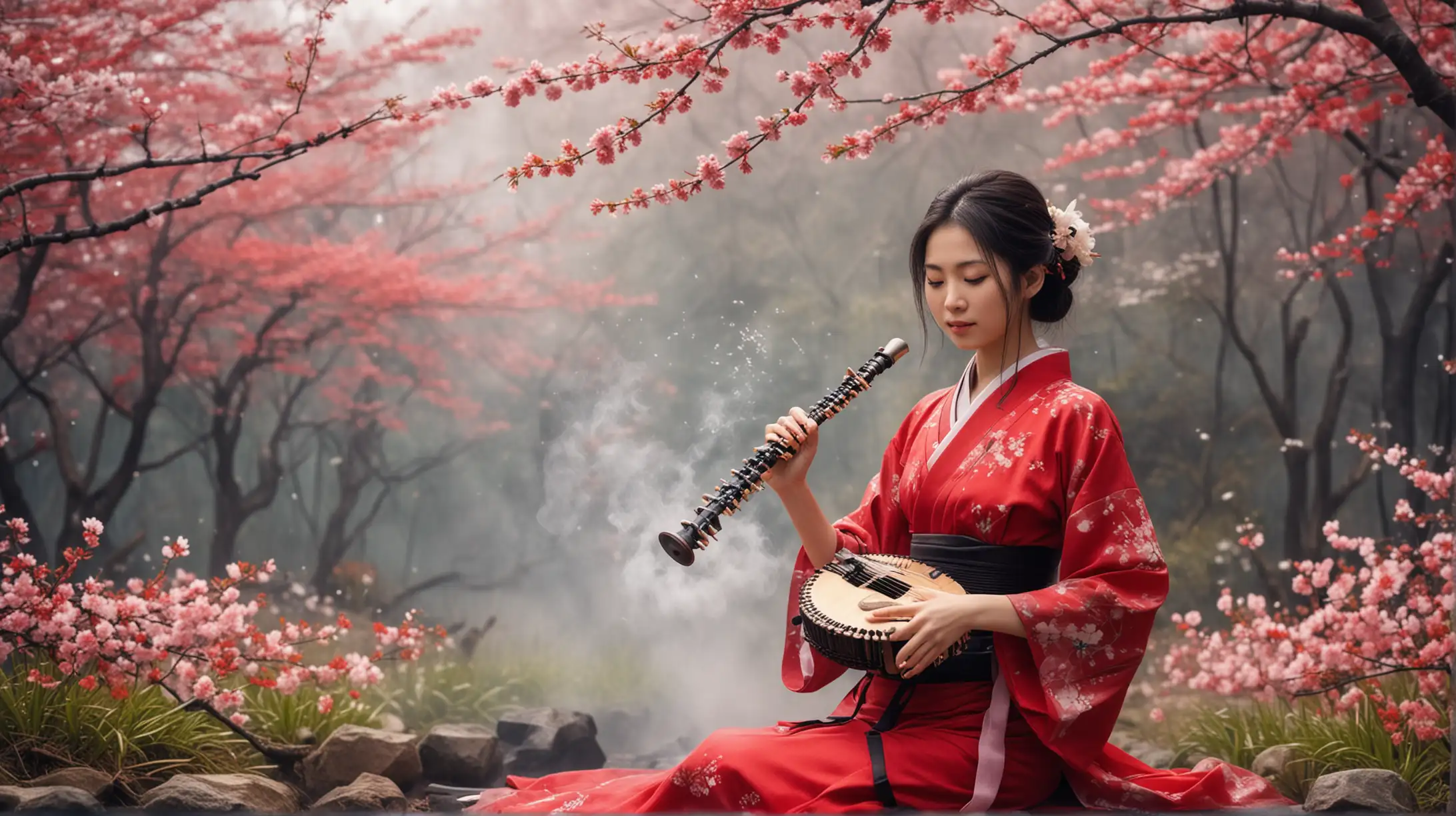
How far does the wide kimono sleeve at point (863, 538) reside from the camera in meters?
2.37

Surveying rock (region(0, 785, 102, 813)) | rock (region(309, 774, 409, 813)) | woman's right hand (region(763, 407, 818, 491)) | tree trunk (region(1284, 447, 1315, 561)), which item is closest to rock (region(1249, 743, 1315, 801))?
tree trunk (region(1284, 447, 1315, 561))

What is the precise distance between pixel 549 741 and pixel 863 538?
1774 millimetres

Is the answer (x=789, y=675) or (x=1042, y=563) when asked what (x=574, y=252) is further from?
(x=1042, y=563)

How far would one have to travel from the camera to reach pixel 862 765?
6.42 ft

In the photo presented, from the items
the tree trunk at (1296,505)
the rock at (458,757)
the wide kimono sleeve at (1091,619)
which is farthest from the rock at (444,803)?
the tree trunk at (1296,505)

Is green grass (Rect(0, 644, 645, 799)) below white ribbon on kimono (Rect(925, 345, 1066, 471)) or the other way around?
below

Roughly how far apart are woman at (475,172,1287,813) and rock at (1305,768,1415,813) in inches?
24.8

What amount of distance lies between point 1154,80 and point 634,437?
2.41 m

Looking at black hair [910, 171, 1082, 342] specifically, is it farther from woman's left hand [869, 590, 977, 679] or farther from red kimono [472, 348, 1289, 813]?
woman's left hand [869, 590, 977, 679]

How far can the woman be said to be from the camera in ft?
6.36

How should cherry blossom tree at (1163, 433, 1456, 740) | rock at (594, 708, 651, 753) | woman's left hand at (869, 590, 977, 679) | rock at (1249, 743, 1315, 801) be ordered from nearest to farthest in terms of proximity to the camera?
woman's left hand at (869, 590, 977, 679), rock at (1249, 743, 1315, 801), cherry blossom tree at (1163, 433, 1456, 740), rock at (594, 708, 651, 753)

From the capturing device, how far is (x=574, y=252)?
3855 millimetres

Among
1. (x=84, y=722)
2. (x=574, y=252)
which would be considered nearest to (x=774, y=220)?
(x=574, y=252)

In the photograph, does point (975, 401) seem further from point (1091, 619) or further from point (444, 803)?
point (444, 803)
